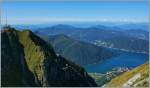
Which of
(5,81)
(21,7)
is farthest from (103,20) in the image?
(5,81)

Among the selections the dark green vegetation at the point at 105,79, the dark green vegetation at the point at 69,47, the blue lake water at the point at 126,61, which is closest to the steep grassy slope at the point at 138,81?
the blue lake water at the point at 126,61

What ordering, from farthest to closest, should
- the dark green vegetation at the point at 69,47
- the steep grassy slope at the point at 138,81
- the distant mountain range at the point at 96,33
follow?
the dark green vegetation at the point at 69,47, the distant mountain range at the point at 96,33, the steep grassy slope at the point at 138,81

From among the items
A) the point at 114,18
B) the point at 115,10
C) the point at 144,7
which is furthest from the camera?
the point at 114,18

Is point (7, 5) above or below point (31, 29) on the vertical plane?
above

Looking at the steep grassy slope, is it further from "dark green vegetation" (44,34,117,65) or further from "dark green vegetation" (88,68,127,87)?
"dark green vegetation" (44,34,117,65)

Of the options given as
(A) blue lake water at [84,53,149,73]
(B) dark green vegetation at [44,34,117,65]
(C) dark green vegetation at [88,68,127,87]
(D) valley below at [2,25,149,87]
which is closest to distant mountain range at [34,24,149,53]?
(D) valley below at [2,25,149,87]

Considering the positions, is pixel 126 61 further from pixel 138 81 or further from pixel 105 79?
pixel 138 81

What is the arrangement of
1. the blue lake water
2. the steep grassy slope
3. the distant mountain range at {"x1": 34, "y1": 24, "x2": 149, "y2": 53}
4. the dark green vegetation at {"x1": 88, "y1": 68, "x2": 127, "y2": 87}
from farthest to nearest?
1. the blue lake water
2. the dark green vegetation at {"x1": 88, "y1": 68, "x2": 127, "y2": 87}
3. the distant mountain range at {"x1": 34, "y1": 24, "x2": 149, "y2": 53}
4. the steep grassy slope

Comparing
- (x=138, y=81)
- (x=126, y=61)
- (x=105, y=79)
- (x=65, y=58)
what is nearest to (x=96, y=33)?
(x=65, y=58)

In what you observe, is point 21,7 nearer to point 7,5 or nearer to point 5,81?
point 7,5

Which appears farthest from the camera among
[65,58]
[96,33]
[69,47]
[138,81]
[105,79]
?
[105,79]

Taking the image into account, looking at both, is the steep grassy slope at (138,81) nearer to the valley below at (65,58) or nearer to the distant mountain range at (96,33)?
the valley below at (65,58)
